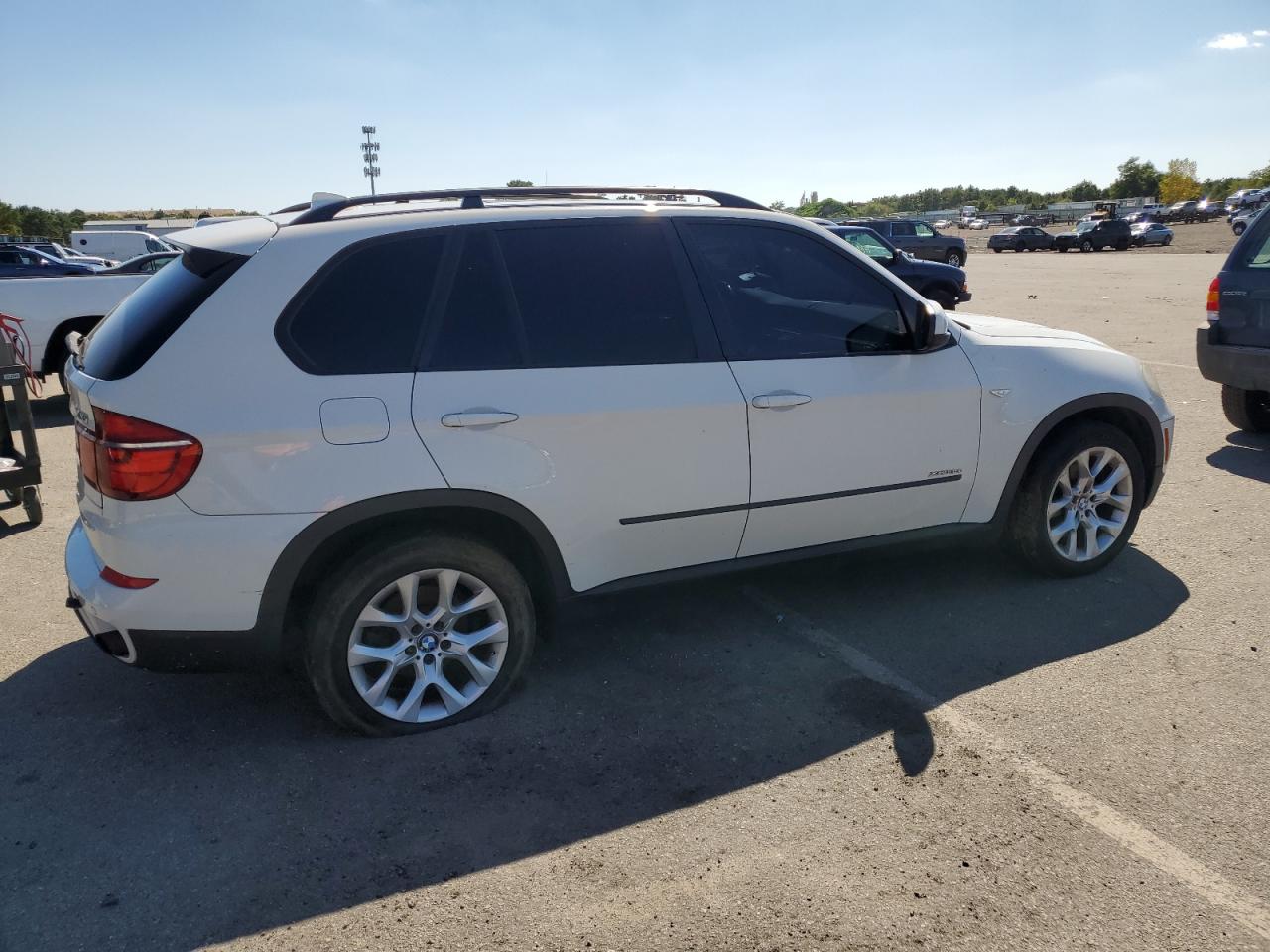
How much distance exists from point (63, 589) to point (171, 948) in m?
3.05

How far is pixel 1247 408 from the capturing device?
24.8 ft

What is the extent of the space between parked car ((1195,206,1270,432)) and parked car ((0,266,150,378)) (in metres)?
9.88

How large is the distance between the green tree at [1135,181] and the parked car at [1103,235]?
283ft

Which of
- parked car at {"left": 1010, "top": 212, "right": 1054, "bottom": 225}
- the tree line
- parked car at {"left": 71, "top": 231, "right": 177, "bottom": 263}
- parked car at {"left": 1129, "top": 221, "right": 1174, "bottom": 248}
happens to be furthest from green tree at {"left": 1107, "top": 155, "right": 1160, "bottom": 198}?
parked car at {"left": 71, "top": 231, "right": 177, "bottom": 263}

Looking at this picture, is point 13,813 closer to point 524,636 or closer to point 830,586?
point 524,636

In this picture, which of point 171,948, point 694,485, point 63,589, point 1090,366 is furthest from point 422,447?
point 1090,366

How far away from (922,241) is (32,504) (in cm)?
3010

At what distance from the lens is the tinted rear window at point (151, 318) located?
3.19 meters

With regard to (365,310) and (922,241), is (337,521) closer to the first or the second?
(365,310)

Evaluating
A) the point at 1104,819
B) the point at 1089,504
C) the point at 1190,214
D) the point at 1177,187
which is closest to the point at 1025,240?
the point at 1190,214

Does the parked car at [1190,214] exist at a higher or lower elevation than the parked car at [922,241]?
higher

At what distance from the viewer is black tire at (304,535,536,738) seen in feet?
10.8

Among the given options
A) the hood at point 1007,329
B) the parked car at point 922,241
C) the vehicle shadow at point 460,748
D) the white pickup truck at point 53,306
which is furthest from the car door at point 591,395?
the parked car at point 922,241

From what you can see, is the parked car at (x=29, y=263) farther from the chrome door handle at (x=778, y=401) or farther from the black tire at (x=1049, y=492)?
the black tire at (x=1049, y=492)
